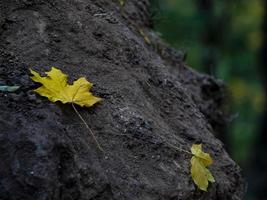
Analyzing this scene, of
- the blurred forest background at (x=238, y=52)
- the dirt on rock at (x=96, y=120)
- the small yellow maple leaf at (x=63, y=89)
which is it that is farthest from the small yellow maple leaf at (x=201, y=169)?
the blurred forest background at (x=238, y=52)

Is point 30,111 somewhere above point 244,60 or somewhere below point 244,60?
above

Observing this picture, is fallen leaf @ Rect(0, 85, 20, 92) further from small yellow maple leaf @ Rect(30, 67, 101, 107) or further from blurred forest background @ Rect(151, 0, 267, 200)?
blurred forest background @ Rect(151, 0, 267, 200)

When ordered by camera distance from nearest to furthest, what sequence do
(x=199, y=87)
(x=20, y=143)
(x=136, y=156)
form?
1. (x=20, y=143)
2. (x=136, y=156)
3. (x=199, y=87)

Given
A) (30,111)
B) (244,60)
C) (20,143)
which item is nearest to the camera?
(20,143)

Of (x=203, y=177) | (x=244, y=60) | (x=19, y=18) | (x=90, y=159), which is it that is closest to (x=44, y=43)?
(x=19, y=18)

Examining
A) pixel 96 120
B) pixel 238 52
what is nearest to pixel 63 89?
pixel 96 120

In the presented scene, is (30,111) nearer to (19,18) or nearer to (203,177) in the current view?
(19,18)

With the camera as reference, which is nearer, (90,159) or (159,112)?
(90,159)
